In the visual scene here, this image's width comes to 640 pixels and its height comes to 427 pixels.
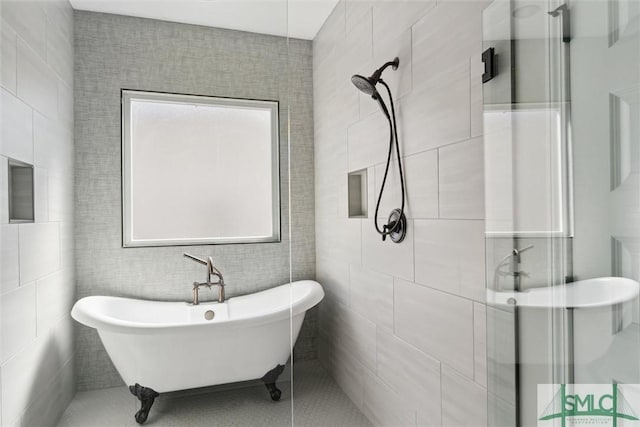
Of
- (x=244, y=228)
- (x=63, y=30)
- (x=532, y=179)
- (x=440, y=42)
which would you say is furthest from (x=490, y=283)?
(x=63, y=30)

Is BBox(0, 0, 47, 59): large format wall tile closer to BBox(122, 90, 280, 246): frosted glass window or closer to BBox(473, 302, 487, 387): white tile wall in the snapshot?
BBox(122, 90, 280, 246): frosted glass window

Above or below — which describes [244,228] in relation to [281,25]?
below

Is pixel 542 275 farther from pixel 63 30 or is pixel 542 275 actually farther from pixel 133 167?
pixel 63 30

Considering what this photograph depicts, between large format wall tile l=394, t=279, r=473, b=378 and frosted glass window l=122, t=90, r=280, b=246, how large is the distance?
2.08 ft

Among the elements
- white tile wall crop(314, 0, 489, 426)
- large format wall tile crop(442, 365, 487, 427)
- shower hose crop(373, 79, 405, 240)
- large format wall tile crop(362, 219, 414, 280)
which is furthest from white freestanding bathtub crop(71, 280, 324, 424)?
large format wall tile crop(442, 365, 487, 427)

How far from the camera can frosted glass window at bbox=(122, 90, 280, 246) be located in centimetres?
149

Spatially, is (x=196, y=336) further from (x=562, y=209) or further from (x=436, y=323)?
(x=562, y=209)

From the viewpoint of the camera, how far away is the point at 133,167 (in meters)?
1.48

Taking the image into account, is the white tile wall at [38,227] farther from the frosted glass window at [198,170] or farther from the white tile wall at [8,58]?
the frosted glass window at [198,170]

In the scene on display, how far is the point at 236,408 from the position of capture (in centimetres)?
160

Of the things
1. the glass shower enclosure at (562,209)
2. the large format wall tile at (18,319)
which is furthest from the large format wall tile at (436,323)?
the large format wall tile at (18,319)

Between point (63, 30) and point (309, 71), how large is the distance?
97cm

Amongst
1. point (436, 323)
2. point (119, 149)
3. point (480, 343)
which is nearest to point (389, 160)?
point (436, 323)

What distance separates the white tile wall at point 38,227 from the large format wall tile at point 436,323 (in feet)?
4.25
